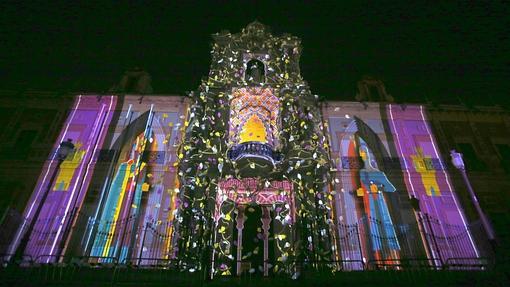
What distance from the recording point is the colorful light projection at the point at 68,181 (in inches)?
494

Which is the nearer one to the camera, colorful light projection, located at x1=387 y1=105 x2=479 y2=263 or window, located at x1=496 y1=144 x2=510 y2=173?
colorful light projection, located at x1=387 y1=105 x2=479 y2=263

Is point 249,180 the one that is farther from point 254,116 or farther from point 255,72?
point 255,72

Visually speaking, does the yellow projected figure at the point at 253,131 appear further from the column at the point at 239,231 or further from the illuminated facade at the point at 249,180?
the column at the point at 239,231

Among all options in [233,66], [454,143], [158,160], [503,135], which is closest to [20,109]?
[158,160]

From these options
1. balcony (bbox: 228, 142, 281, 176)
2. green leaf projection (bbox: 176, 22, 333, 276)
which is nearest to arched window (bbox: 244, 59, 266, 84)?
green leaf projection (bbox: 176, 22, 333, 276)

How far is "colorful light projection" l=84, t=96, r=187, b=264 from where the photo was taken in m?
12.5

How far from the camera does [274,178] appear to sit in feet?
45.0

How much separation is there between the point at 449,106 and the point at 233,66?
37.8ft

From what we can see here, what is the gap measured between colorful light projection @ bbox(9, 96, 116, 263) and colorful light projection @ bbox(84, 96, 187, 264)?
0.85 metres

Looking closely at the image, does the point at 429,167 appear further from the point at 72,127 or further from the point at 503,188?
the point at 72,127

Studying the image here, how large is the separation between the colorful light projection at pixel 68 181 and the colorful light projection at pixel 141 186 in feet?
2.79

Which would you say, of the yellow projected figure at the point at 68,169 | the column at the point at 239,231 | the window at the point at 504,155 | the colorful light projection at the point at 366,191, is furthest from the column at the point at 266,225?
the window at the point at 504,155

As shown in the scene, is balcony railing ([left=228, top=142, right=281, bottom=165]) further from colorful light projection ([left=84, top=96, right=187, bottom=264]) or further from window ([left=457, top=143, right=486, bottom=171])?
window ([left=457, top=143, right=486, bottom=171])

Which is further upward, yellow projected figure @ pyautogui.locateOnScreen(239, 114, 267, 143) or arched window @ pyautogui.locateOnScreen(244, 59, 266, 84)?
arched window @ pyautogui.locateOnScreen(244, 59, 266, 84)
